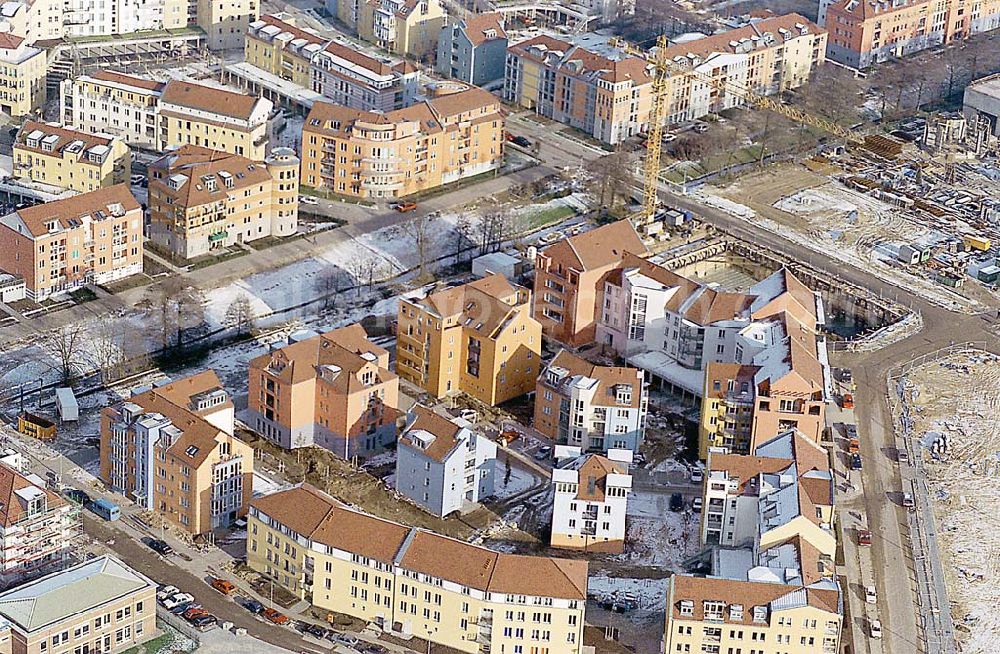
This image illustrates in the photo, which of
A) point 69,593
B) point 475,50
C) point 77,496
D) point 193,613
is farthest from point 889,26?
point 69,593

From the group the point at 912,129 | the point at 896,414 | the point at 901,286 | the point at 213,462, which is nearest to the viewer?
the point at 213,462

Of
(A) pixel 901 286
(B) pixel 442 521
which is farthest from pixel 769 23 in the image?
(B) pixel 442 521

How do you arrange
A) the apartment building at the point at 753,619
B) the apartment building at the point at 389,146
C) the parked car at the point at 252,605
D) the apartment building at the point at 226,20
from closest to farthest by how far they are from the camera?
the apartment building at the point at 753,619
the parked car at the point at 252,605
the apartment building at the point at 389,146
the apartment building at the point at 226,20

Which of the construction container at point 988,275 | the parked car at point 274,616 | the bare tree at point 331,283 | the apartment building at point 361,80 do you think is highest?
the apartment building at point 361,80

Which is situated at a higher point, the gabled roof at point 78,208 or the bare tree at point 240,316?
the gabled roof at point 78,208

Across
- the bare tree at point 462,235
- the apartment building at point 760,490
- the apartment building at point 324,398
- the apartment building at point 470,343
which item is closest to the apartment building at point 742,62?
the bare tree at point 462,235

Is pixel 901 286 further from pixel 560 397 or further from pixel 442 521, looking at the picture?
pixel 442 521

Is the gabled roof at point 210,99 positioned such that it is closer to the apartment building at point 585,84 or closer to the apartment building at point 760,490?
the apartment building at point 585,84
